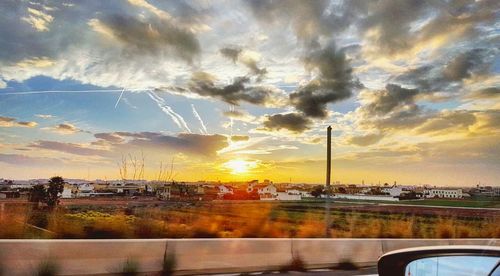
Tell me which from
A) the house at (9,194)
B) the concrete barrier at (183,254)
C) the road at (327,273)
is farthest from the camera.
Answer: the house at (9,194)

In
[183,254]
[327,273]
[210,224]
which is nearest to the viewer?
[183,254]

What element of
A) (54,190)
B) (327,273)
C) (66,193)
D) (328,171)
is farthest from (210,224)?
(54,190)

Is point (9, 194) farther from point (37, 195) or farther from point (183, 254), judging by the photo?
point (183, 254)

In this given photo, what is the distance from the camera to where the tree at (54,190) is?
15.8 m

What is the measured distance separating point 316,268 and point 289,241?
3.02 ft

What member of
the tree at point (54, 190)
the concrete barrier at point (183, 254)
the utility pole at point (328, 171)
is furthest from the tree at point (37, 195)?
the utility pole at point (328, 171)

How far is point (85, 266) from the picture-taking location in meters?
10.1

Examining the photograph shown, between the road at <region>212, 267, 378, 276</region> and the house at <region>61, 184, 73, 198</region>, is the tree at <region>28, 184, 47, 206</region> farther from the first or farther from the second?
the road at <region>212, 267, 378, 276</region>

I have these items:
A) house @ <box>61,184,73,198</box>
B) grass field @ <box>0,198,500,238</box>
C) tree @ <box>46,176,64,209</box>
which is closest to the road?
grass field @ <box>0,198,500,238</box>

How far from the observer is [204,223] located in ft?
Result: 52.3

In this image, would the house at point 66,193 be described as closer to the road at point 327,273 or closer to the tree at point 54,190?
the tree at point 54,190

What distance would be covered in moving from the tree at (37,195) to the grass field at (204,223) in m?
0.74

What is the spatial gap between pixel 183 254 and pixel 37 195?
7.13 metres

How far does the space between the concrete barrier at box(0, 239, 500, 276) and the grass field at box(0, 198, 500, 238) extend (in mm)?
3016
